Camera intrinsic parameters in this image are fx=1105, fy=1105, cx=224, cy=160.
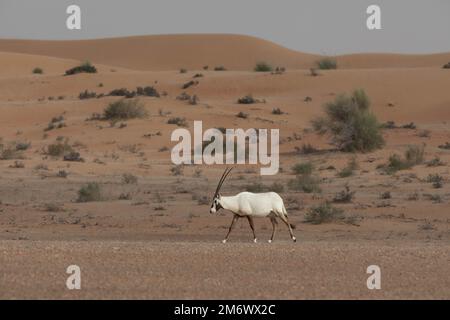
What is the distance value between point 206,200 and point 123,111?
76.0 ft

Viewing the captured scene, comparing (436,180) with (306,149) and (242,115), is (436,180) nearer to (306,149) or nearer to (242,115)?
(306,149)

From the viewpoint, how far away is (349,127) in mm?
41188

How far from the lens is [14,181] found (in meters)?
32.2

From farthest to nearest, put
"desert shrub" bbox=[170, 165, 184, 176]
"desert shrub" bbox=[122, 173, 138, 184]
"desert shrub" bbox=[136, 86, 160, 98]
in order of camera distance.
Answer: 1. "desert shrub" bbox=[136, 86, 160, 98]
2. "desert shrub" bbox=[170, 165, 184, 176]
3. "desert shrub" bbox=[122, 173, 138, 184]

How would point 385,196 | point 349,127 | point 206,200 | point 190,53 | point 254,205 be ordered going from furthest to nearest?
point 190,53 < point 349,127 < point 385,196 < point 206,200 < point 254,205

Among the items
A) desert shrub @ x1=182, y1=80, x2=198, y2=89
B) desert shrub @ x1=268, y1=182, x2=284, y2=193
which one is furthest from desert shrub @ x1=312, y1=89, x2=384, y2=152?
desert shrub @ x1=182, y1=80, x2=198, y2=89

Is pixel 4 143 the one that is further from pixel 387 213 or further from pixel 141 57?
pixel 141 57

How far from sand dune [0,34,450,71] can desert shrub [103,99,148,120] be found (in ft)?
194

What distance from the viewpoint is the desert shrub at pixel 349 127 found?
4100 cm

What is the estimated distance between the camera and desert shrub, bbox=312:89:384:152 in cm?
4100

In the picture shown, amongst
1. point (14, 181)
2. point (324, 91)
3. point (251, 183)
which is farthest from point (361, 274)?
point (324, 91)

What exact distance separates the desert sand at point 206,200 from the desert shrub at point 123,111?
66 centimetres

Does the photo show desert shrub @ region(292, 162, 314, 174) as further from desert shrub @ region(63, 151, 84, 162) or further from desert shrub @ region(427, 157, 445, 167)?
desert shrub @ region(63, 151, 84, 162)

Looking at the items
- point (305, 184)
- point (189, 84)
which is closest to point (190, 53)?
point (189, 84)
